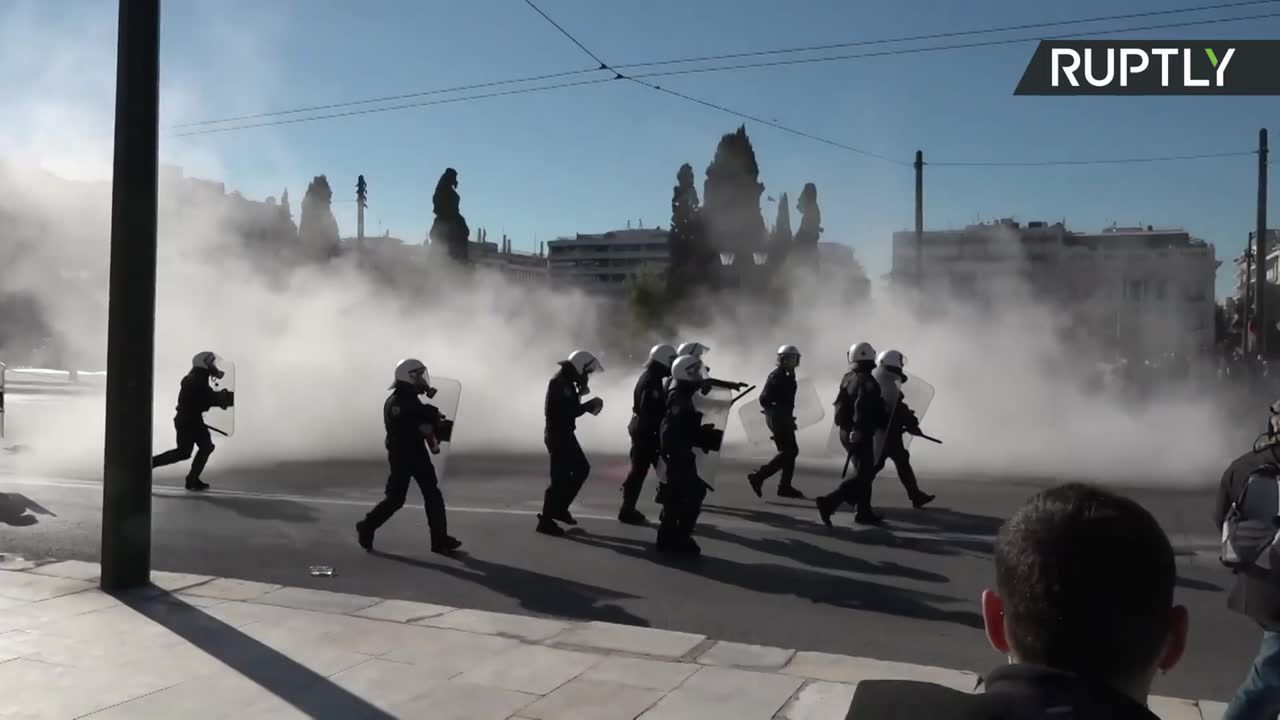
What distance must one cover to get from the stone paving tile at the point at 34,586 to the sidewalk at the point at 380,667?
0.06 meters

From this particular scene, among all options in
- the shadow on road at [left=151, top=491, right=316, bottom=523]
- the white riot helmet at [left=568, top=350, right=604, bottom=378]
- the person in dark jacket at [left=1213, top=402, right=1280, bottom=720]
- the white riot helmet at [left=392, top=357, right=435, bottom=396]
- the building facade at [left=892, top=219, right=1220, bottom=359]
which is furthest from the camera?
the building facade at [left=892, top=219, right=1220, bottom=359]

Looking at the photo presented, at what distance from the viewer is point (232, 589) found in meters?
6.85

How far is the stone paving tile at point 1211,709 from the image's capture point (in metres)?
4.45

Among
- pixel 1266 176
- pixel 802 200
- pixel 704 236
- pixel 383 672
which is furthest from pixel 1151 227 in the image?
pixel 383 672

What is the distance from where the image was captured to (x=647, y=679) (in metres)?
4.95

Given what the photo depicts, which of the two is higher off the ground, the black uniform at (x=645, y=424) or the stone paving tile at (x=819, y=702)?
the black uniform at (x=645, y=424)

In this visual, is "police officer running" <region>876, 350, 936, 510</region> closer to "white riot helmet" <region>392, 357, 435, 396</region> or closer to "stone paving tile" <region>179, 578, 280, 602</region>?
"white riot helmet" <region>392, 357, 435, 396</region>

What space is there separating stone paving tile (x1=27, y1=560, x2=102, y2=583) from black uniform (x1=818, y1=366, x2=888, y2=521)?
18.5ft

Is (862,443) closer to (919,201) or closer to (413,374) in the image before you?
(413,374)

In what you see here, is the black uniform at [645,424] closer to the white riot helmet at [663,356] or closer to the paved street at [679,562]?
the white riot helmet at [663,356]

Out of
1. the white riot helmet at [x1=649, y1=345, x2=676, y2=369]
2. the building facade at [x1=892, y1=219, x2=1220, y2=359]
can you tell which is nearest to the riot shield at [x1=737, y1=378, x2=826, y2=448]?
the white riot helmet at [x1=649, y1=345, x2=676, y2=369]

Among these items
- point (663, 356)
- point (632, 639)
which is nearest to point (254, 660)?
point (632, 639)

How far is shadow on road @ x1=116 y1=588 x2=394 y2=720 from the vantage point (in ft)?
15.1

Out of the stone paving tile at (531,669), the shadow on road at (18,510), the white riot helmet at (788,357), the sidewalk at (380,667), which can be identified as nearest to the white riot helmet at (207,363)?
the shadow on road at (18,510)
